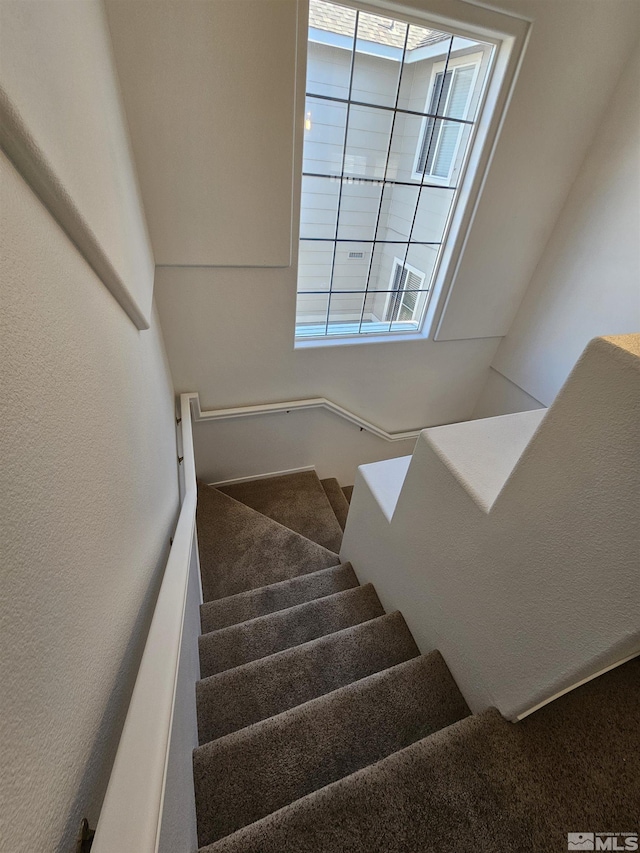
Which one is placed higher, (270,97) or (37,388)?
(270,97)

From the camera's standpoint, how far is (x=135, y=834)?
0.53m

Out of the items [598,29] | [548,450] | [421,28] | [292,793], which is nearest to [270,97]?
[421,28]

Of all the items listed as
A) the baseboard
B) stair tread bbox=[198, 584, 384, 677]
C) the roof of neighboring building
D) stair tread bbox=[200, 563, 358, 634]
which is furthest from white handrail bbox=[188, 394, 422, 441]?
the roof of neighboring building

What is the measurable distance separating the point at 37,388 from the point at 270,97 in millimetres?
1951

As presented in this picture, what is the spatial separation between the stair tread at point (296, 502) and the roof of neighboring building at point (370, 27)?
299 centimetres

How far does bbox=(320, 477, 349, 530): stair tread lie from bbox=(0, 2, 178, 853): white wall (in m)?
2.44

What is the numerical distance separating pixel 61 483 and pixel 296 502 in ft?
8.99

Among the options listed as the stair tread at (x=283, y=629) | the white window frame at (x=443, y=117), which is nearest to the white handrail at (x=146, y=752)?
the stair tread at (x=283, y=629)

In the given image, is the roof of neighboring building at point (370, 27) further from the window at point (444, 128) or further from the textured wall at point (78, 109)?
the textured wall at point (78, 109)

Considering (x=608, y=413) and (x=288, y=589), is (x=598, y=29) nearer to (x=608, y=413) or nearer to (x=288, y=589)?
(x=608, y=413)

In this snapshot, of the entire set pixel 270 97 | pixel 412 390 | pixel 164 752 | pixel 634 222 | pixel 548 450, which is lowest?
pixel 412 390

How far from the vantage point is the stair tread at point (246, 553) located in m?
2.31

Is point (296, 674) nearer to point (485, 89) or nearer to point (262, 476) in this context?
point (262, 476)

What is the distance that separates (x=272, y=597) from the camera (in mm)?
1964
